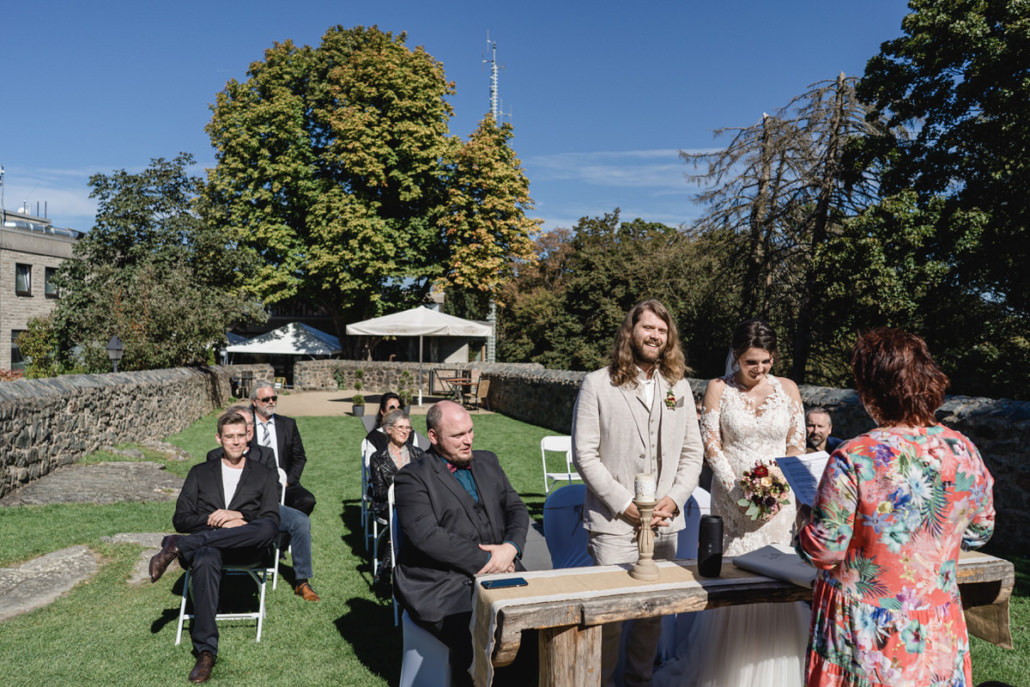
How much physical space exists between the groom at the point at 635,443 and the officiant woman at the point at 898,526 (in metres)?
1.28

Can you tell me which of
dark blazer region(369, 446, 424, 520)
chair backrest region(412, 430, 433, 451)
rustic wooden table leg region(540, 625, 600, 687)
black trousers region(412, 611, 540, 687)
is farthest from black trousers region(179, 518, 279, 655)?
rustic wooden table leg region(540, 625, 600, 687)

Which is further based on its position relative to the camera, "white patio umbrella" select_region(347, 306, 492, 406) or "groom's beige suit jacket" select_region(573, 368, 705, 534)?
"white patio umbrella" select_region(347, 306, 492, 406)

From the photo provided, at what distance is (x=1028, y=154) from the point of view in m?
13.1

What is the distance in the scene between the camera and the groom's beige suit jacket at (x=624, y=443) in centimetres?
338

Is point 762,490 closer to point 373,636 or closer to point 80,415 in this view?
point 373,636

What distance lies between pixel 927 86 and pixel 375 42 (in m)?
18.9

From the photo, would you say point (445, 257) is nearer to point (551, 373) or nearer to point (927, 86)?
point (551, 373)

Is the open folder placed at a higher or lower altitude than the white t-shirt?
higher

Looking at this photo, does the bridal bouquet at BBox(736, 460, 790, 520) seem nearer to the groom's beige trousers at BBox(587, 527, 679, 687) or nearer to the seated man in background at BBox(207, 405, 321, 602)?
the groom's beige trousers at BBox(587, 527, 679, 687)

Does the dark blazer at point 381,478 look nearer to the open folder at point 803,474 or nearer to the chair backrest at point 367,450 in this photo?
the chair backrest at point 367,450

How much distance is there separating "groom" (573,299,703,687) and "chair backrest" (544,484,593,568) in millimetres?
950

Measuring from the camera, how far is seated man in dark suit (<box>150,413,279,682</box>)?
4.10 m

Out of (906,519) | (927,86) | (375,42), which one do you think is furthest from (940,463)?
(375,42)

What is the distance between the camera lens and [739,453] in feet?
12.4
